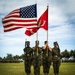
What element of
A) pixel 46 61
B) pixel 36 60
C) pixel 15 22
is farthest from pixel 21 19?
pixel 46 61

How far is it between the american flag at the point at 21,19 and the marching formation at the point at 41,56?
101 cm

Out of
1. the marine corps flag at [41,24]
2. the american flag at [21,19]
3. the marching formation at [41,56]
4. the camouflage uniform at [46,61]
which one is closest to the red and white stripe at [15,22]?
the american flag at [21,19]

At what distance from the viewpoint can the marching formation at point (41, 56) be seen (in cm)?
1300

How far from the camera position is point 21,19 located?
512 inches

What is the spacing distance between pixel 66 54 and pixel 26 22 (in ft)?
396

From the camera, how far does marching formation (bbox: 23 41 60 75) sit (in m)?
13.0

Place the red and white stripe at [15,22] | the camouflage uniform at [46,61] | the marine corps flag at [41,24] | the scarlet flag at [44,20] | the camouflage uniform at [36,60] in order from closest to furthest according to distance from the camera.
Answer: the red and white stripe at [15,22] < the camouflage uniform at [36,60] < the marine corps flag at [41,24] < the camouflage uniform at [46,61] < the scarlet flag at [44,20]

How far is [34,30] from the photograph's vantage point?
13148mm

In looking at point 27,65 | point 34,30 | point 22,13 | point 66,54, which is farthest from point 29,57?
point 66,54

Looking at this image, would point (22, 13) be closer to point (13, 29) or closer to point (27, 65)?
point (13, 29)

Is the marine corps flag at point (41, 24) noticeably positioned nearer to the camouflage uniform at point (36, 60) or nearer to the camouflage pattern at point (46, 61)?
the camouflage uniform at point (36, 60)

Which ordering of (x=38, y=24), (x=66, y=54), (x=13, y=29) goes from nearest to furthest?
1. (x=13, y=29)
2. (x=38, y=24)
3. (x=66, y=54)

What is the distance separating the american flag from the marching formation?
1.01m

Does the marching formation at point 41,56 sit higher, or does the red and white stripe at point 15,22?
the red and white stripe at point 15,22
